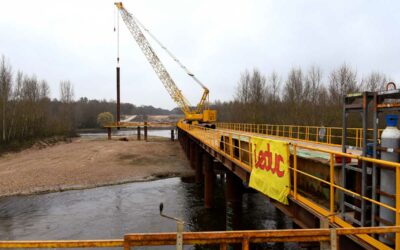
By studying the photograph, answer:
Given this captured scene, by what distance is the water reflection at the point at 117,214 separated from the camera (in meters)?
14.6

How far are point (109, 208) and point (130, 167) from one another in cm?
1311

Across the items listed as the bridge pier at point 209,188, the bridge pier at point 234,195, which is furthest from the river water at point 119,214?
the bridge pier at point 209,188

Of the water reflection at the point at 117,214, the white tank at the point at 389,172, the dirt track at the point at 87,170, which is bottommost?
the water reflection at the point at 117,214

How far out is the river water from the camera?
14602mm

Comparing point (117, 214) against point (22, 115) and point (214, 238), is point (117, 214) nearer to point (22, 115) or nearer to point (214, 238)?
point (214, 238)

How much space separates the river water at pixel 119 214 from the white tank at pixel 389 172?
885cm

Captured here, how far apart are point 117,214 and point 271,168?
40.4 feet

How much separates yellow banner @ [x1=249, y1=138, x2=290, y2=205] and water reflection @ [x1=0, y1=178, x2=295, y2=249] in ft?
18.6

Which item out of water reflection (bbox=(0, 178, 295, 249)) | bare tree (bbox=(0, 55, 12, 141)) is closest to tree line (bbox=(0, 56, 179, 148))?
bare tree (bbox=(0, 55, 12, 141))

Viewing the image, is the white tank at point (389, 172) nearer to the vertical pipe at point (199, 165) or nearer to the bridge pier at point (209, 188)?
the bridge pier at point (209, 188)

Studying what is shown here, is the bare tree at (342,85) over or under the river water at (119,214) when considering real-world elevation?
Result: over

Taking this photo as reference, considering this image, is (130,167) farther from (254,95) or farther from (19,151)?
(254,95)

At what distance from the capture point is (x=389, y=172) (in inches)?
180

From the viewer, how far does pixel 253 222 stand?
15.3m
